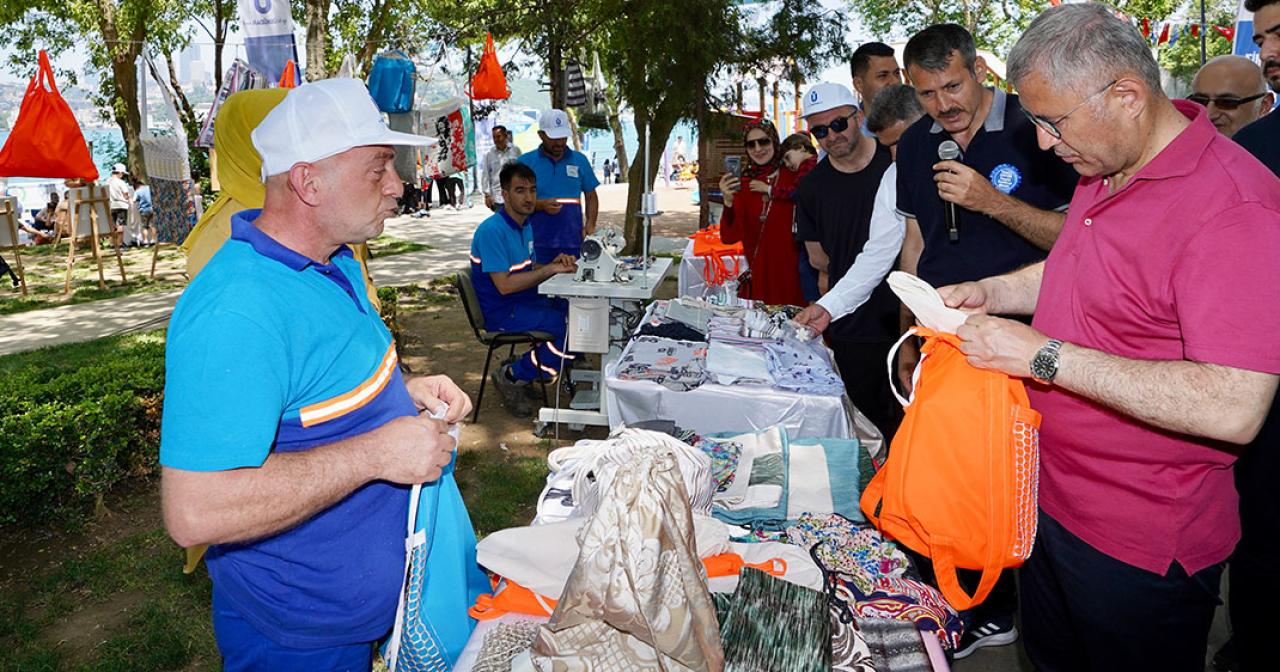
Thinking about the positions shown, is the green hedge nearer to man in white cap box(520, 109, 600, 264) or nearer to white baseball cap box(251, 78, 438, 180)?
man in white cap box(520, 109, 600, 264)

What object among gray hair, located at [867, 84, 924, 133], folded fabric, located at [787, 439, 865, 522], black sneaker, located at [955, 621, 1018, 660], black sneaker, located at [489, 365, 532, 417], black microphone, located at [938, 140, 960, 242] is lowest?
black sneaker, located at [955, 621, 1018, 660]

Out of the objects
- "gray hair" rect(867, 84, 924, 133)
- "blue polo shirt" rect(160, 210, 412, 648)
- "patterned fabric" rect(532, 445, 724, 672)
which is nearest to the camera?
"blue polo shirt" rect(160, 210, 412, 648)

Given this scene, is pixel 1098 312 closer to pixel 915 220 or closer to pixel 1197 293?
pixel 1197 293

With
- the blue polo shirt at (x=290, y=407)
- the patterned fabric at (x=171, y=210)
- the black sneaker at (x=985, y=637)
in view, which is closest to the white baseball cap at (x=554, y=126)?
the black sneaker at (x=985, y=637)

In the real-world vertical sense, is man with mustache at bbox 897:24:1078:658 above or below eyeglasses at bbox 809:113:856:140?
below

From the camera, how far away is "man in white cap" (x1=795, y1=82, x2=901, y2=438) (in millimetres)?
3986

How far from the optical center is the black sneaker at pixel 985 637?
3.11 meters

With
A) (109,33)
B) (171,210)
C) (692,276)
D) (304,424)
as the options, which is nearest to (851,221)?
(304,424)

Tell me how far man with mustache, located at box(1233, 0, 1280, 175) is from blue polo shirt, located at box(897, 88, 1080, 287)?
0.50 m

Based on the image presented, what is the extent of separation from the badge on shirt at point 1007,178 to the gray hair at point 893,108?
1221 millimetres

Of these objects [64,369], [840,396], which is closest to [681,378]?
[840,396]

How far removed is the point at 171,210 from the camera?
1227 cm

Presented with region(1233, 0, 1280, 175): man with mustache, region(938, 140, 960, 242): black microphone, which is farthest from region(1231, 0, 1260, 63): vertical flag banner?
region(938, 140, 960, 242): black microphone

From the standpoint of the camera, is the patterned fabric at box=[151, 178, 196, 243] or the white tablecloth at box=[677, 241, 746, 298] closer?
the white tablecloth at box=[677, 241, 746, 298]
